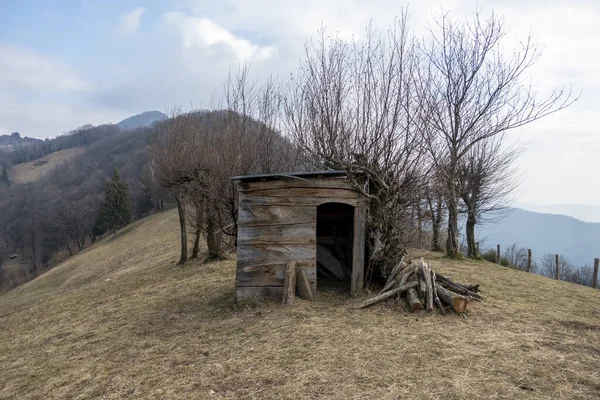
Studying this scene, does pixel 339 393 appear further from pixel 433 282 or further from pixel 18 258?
pixel 18 258

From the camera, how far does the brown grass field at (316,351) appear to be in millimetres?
4258

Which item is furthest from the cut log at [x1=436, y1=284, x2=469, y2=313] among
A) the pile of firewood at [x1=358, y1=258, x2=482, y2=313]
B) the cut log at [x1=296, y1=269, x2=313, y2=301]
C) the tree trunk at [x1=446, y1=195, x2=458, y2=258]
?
the tree trunk at [x1=446, y1=195, x2=458, y2=258]

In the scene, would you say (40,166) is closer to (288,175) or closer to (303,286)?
(288,175)

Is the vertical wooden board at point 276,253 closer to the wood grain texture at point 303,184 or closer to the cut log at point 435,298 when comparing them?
the wood grain texture at point 303,184

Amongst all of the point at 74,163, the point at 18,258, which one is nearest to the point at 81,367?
the point at 18,258

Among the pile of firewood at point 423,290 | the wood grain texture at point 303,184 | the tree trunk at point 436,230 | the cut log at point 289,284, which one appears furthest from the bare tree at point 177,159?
the pile of firewood at point 423,290

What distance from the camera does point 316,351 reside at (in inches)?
207

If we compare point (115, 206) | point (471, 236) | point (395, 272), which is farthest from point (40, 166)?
point (395, 272)

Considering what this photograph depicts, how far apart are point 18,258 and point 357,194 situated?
8416 cm

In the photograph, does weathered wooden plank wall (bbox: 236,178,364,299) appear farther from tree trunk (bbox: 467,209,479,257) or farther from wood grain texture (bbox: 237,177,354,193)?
tree trunk (bbox: 467,209,479,257)

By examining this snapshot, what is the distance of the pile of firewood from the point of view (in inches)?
264

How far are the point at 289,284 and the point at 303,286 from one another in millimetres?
348

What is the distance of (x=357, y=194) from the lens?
780 centimetres

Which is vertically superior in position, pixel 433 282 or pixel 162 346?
pixel 433 282
